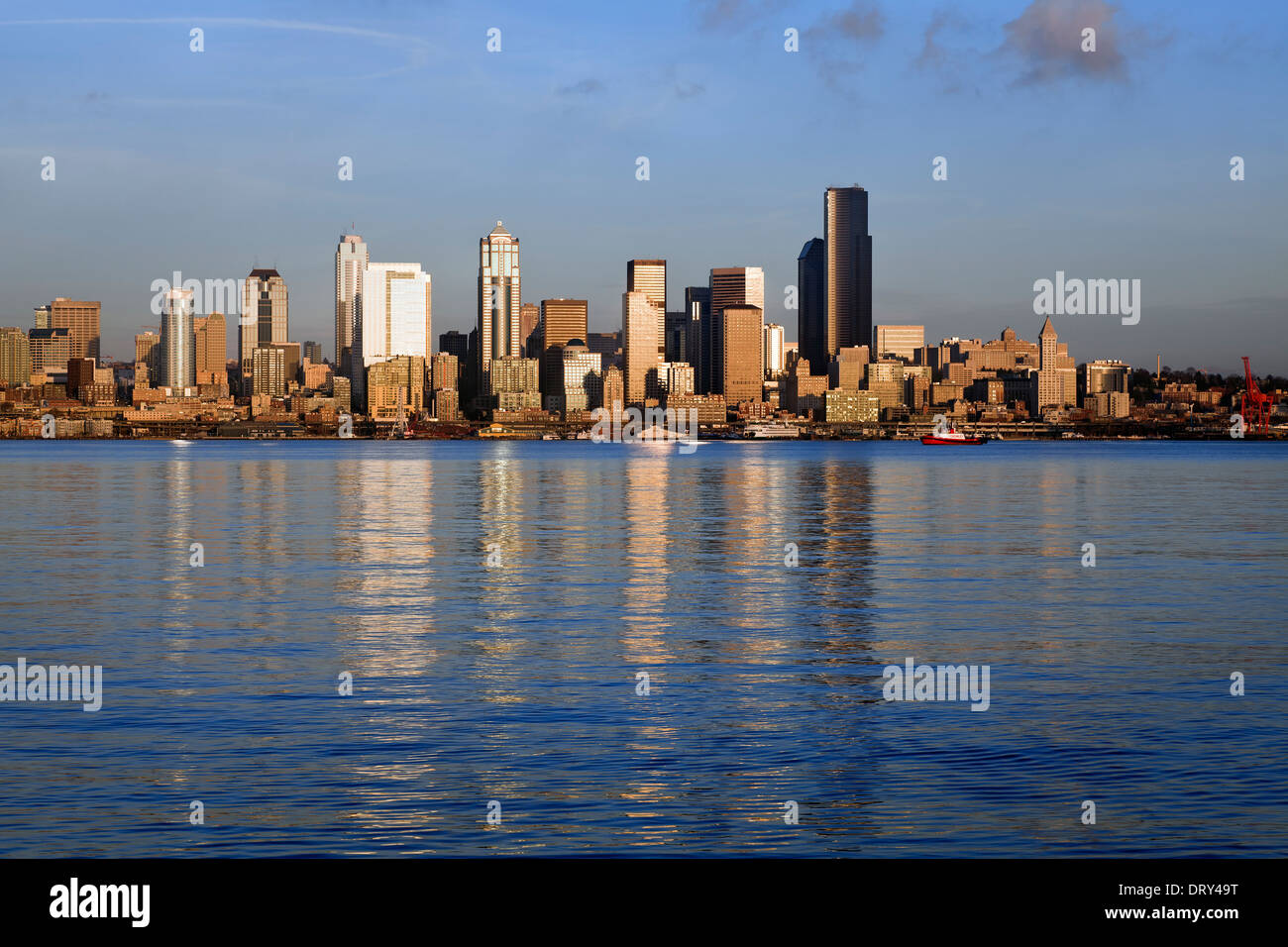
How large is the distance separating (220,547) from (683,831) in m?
44.1

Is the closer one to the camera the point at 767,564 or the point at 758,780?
the point at 758,780

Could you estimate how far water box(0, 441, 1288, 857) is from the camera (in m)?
15.8

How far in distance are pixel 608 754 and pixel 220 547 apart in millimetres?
40252

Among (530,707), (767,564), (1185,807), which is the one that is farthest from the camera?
(767,564)

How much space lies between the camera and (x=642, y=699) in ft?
77.1

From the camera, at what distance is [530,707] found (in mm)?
22828

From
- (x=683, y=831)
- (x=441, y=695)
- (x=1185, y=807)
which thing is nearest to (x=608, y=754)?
(x=683, y=831)

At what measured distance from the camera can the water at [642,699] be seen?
15.8 metres

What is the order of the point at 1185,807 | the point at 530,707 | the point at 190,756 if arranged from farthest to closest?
the point at 530,707 → the point at 190,756 → the point at 1185,807
